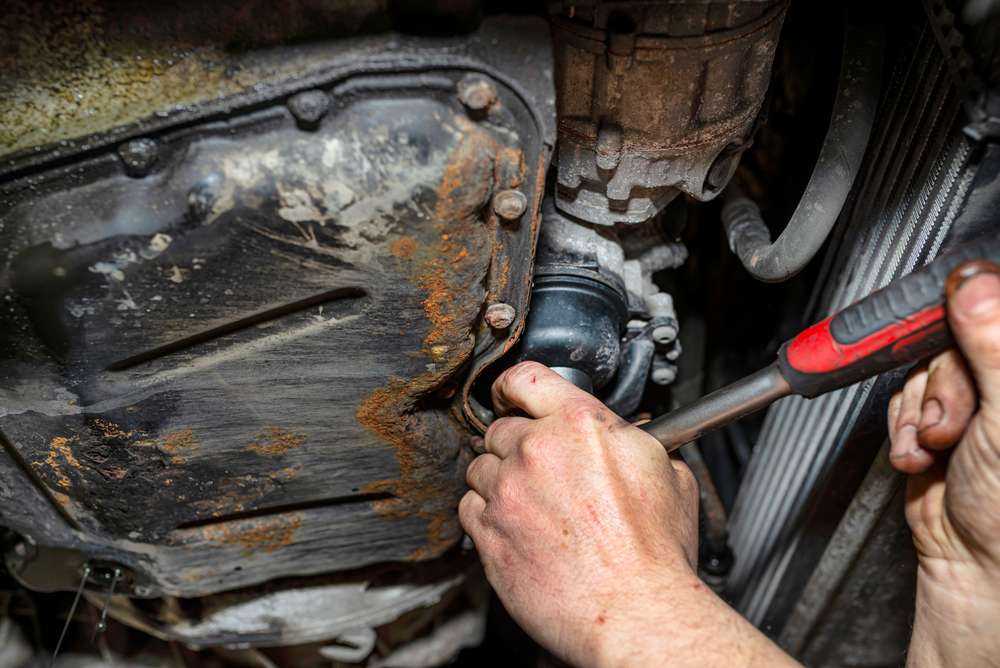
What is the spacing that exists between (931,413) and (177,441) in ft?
2.73

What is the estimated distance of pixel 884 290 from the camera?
607mm

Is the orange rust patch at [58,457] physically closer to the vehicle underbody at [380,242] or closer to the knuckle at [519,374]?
the vehicle underbody at [380,242]

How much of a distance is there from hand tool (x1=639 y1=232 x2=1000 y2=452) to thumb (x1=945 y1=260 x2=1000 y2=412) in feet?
0.04

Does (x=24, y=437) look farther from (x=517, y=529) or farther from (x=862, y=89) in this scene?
(x=862, y=89)

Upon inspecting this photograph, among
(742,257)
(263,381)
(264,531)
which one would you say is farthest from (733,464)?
(263,381)

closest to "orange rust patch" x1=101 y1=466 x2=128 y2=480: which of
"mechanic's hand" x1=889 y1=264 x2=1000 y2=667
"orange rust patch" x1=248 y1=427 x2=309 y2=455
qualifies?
"orange rust patch" x1=248 y1=427 x2=309 y2=455

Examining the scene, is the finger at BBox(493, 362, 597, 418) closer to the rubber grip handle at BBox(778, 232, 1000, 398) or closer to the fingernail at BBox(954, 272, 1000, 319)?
the rubber grip handle at BBox(778, 232, 1000, 398)

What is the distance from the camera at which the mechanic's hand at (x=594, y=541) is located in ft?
2.14

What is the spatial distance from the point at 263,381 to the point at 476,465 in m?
0.30

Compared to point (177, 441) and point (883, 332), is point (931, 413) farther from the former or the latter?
point (177, 441)

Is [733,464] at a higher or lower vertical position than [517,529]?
lower

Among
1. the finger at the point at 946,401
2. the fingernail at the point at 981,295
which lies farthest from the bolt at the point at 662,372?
the fingernail at the point at 981,295

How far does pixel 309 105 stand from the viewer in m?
0.56

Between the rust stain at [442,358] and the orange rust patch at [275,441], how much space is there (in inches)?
3.5
